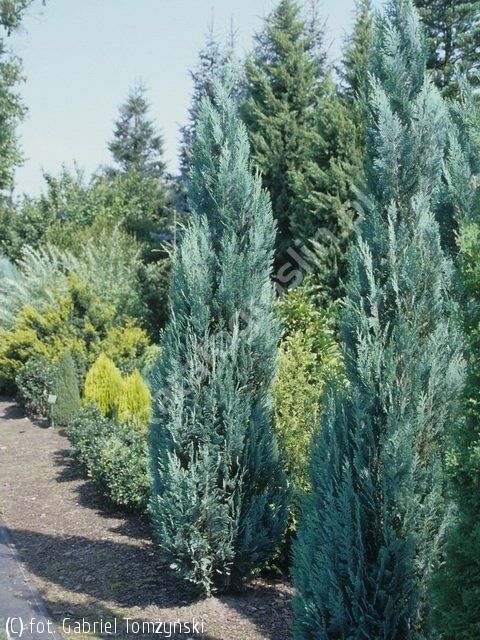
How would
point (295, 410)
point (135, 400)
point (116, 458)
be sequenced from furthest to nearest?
1. point (135, 400)
2. point (116, 458)
3. point (295, 410)

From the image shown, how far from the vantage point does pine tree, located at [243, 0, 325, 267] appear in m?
13.9

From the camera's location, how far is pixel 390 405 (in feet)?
11.0

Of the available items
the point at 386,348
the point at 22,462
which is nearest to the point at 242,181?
the point at 386,348

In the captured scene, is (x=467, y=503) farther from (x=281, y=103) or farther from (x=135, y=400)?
(x=281, y=103)

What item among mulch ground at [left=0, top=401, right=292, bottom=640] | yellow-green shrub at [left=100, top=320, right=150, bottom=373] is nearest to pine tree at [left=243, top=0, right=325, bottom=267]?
yellow-green shrub at [left=100, top=320, right=150, bottom=373]

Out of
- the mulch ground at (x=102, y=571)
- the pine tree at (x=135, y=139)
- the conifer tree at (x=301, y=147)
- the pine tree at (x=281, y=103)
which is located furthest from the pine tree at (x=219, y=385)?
the pine tree at (x=135, y=139)

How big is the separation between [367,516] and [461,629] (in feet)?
3.14

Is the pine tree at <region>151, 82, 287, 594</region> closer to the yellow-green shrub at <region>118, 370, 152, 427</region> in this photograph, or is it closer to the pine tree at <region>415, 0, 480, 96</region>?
the yellow-green shrub at <region>118, 370, 152, 427</region>

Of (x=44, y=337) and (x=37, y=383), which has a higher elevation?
(x=44, y=337)

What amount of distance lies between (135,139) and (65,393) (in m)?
30.3

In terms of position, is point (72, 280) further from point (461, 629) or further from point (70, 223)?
point (461, 629)

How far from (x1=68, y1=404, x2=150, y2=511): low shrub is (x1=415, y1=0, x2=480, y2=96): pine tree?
38.1 feet

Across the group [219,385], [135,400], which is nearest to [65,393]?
[135,400]

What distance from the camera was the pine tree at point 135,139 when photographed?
125 feet
